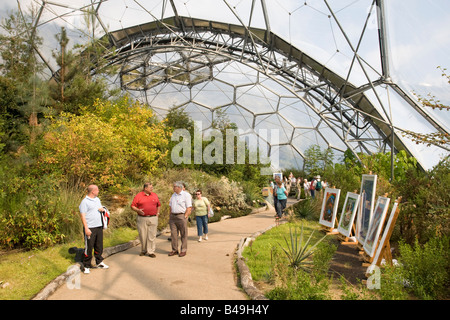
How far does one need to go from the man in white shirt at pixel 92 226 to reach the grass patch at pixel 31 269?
0.42m

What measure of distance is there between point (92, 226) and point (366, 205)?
5.38 metres

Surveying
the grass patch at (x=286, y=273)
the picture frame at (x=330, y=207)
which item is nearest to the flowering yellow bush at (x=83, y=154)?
the grass patch at (x=286, y=273)

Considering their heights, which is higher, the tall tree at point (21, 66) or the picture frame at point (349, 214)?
the tall tree at point (21, 66)

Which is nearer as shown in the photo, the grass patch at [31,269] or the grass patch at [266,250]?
the grass patch at [31,269]

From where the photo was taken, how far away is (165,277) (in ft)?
18.6

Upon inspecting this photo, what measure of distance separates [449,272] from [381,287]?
1015 millimetres

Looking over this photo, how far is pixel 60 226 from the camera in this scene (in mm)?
7555

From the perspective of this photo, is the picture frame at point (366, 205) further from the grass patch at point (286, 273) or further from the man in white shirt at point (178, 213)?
the man in white shirt at point (178, 213)

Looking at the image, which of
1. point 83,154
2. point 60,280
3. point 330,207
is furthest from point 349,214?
point 83,154

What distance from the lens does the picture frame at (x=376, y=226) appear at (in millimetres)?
5742

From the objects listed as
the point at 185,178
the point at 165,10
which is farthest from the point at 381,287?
the point at 165,10

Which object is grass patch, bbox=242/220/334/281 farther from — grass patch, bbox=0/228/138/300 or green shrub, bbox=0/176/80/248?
green shrub, bbox=0/176/80/248

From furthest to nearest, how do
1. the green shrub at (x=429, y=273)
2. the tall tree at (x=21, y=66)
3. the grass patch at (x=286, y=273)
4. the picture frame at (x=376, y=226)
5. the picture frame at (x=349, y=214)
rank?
the tall tree at (x=21, y=66), the picture frame at (x=349, y=214), the picture frame at (x=376, y=226), the green shrub at (x=429, y=273), the grass patch at (x=286, y=273)

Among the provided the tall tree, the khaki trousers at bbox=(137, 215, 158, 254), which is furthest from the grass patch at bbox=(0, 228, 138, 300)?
the tall tree
